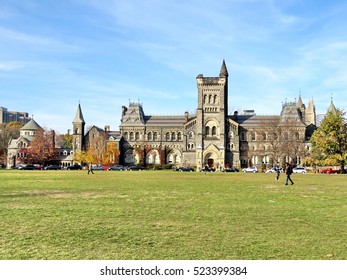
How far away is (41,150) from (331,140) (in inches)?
2646

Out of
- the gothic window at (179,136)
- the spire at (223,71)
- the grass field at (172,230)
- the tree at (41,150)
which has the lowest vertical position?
the grass field at (172,230)

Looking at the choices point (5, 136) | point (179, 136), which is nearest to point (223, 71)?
point (179, 136)

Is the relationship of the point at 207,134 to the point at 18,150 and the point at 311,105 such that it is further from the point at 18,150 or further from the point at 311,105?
the point at 311,105

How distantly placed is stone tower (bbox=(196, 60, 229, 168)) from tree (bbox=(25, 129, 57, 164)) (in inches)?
1452

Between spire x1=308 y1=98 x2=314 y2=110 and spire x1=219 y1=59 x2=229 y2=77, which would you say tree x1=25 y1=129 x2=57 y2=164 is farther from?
spire x1=308 y1=98 x2=314 y2=110

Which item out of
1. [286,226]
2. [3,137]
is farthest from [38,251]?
[3,137]

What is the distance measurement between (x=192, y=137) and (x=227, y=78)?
15.6 meters

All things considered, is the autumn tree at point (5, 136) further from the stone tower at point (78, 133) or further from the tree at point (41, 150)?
the stone tower at point (78, 133)

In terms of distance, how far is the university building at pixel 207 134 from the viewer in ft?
301

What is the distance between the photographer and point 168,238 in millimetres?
10320

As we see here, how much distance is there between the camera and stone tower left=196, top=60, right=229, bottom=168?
9200 centimetres

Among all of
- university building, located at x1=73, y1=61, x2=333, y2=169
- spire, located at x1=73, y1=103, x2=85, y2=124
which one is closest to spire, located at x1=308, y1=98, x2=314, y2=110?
university building, located at x1=73, y1=61, x2=333, y2=169

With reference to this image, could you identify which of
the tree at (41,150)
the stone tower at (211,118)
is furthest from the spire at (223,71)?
the tree at (41,150)
